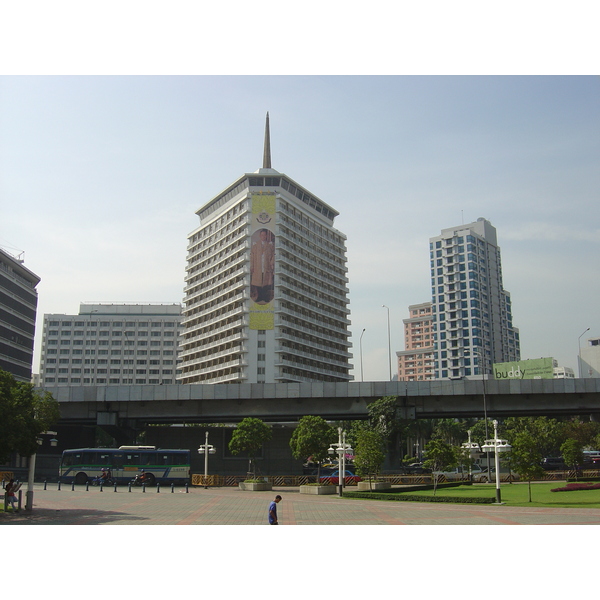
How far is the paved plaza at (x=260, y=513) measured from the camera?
88.0 feet

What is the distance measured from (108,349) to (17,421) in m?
158

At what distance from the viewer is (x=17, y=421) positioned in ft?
91.2

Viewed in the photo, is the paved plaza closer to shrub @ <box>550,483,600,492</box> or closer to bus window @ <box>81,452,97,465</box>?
shrub @ <box>550,483,600,492</box>

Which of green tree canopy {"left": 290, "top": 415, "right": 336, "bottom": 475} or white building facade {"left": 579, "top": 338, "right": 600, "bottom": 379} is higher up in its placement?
white building facade {"left": 579, "top": 338, "right": 600, "bottom": 379}

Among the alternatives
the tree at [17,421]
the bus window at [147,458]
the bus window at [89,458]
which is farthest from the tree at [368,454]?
the bus window at [89,458]

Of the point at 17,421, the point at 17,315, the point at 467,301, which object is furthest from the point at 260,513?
the point at 467,301

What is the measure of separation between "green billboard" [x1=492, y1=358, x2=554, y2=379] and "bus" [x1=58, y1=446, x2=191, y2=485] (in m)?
68.6

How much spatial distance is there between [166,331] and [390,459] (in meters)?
122

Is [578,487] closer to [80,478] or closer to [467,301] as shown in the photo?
[80,478]

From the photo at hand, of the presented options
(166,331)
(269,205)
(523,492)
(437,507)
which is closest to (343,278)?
(269,205)

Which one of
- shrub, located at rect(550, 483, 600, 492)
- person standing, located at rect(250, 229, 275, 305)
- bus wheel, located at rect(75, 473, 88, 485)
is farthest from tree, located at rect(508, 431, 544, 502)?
person standing, located at rect(250, 229, 275, 305)

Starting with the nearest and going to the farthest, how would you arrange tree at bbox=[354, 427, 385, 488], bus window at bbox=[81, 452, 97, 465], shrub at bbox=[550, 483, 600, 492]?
shrub at bbox=[550, 483, 600, 492] < tree at bbox=[354, 427, 385, 488] < bus window at bbox=[81, 452, 97, 465]

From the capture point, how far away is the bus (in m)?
54.2

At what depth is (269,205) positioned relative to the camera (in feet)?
397
